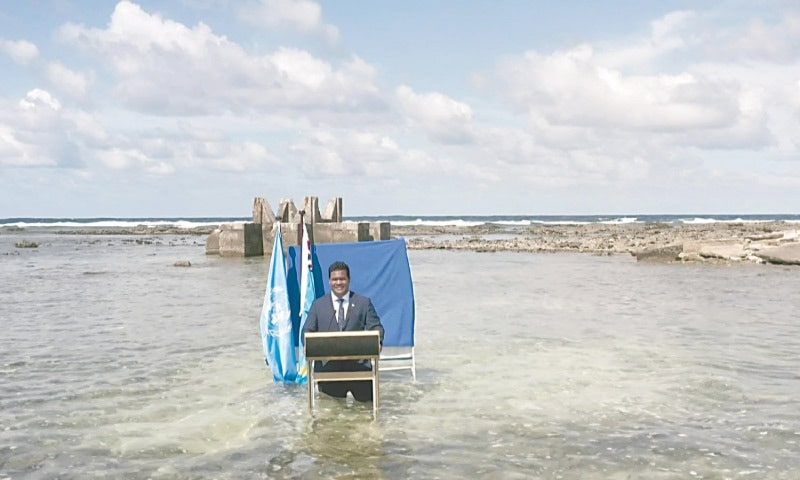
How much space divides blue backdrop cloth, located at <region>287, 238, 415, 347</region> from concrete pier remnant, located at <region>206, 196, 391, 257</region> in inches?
902

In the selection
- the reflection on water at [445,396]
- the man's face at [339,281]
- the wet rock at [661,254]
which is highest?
the man's face at [339,281]

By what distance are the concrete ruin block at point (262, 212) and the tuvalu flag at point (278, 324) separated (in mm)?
25959

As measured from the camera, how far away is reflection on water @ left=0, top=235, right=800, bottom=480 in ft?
23.4

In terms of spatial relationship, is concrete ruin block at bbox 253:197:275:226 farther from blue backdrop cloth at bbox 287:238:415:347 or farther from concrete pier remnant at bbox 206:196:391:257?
blue backdrop cloth at bbox 287:238:415:347

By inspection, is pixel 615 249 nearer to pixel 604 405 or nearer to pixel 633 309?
pixel 633 309

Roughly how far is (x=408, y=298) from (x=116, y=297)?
1380 centimetres

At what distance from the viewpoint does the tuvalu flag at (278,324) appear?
960 cm

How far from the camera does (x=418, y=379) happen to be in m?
10.7

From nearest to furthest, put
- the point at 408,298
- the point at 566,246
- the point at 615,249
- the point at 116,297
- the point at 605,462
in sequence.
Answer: the point at 605,462 < the point at 408,298 < the point at 116,297 < the point at 615,249 < the point at 566,246

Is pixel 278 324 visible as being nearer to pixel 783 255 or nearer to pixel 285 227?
pixel 285 227

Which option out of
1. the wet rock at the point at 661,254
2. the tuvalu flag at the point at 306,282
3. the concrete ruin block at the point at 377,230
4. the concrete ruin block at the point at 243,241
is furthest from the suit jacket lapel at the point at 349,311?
the concrete ruin block at the point at 243,241

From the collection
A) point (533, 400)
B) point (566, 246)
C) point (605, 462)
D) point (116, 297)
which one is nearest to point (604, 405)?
point (533, 400)

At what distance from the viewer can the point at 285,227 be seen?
32875 mm

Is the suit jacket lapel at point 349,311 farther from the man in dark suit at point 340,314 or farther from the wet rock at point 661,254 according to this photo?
the wet rock at point 661,254
